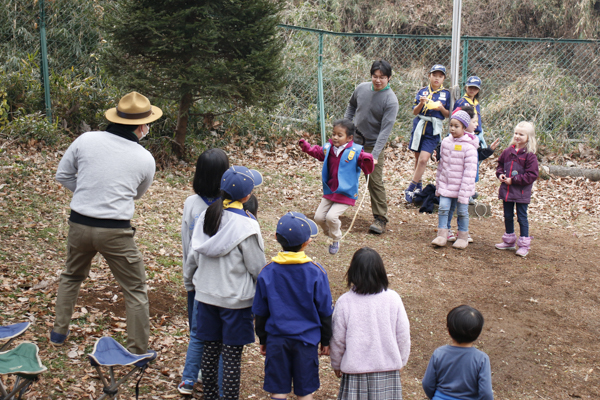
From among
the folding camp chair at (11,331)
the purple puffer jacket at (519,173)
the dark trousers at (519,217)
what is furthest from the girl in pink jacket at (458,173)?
the folding camp chair at (11,331)

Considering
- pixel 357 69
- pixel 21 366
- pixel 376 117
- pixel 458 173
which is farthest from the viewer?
pixel 357 69

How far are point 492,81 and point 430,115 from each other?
5738 mm

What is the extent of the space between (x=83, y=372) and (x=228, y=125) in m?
6.75

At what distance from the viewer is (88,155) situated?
350 cm

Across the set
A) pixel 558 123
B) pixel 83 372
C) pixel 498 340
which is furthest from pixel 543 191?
pixel 83 372

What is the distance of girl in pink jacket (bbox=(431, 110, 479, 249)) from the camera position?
251 inches

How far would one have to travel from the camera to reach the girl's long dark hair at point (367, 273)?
280 cm

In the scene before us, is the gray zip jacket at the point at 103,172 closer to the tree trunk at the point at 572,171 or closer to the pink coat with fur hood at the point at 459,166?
the pink coat with fur hood at the point at 459,166

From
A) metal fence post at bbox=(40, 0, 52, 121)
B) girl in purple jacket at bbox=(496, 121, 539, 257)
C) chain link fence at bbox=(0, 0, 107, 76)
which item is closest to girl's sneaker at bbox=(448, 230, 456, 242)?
girl in purple jacket at bbox=(496, 121, 539, 257)

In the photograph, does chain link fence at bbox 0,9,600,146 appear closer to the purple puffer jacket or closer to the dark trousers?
the purple puffer jacket

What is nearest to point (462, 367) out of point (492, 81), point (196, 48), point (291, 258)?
point (291, 258)

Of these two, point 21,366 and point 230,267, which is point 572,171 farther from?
point 21,366

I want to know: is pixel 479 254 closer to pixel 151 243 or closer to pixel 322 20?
pixel 151 243

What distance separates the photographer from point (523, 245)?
6.56 m
